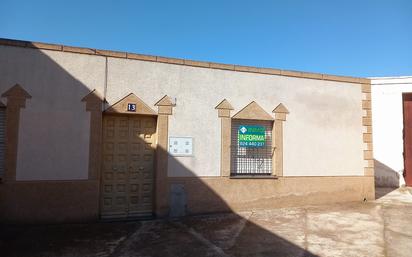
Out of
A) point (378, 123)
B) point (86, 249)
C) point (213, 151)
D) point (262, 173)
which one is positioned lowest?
point (86, 249)

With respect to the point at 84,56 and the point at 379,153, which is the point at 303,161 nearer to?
the point at 379,153

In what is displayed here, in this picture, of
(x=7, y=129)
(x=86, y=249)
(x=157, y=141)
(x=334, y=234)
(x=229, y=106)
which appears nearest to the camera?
(x=86, y=249)

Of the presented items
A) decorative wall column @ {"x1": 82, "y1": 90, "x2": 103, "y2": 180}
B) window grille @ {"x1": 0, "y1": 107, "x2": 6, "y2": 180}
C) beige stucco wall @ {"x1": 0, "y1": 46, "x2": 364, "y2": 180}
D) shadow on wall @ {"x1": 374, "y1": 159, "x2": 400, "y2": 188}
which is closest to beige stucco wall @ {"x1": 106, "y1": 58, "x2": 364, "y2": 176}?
beige stucco wall @ {"x1": 0, "y1": 46, "x2": 364, "y2": 180}

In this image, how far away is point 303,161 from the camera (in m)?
9.68

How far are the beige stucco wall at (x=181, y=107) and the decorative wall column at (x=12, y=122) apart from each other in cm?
10

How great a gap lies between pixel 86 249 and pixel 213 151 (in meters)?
3.97

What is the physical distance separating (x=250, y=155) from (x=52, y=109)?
16.4 feet

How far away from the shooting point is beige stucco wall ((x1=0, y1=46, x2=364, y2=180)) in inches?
299

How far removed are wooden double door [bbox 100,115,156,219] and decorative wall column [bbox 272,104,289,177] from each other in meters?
3.27

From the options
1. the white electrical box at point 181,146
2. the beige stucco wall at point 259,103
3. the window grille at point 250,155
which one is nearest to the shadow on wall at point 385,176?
the beige stucco wall at point 259,103

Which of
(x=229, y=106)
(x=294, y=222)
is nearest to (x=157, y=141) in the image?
(x=229, y=106)

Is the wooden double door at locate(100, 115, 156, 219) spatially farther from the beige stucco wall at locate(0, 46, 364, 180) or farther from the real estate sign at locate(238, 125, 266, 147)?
the real estate sign at locate(238, 125, 266, 147)

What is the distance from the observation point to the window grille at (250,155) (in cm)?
923

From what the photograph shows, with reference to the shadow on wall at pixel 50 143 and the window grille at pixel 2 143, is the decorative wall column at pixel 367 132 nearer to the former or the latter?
the shadow on wall at pixel 50 143
